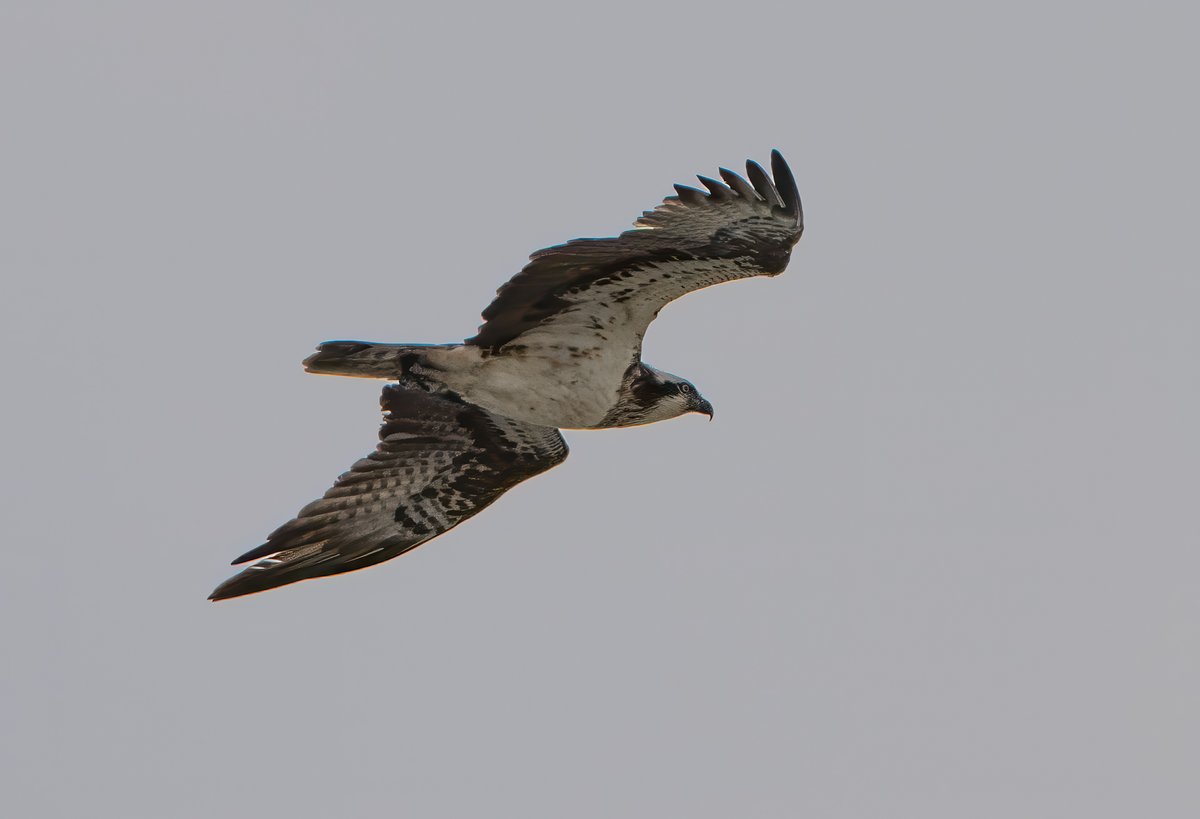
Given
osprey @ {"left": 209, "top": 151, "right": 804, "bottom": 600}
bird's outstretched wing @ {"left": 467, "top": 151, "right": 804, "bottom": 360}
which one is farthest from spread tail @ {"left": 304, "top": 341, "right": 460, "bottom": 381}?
bird's outstretched wing @ {"left": 467, "top": 151, "right": 804, "bottom": 360}

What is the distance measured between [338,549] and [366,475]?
501 millimetres

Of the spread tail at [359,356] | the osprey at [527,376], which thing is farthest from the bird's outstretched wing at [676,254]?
the spread tail at [359,356]

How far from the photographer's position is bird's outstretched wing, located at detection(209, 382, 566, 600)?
10.3 metres

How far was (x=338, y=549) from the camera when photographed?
Result: 10352mm

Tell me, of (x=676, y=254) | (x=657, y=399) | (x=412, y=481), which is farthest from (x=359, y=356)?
(x=676, y=254)

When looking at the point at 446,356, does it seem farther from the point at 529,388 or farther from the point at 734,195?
the point at 734,195

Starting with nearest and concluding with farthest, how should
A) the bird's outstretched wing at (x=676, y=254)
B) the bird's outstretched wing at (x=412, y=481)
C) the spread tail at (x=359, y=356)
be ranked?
the bird's outstretched wing at (x=676, y=254)
the spread tail at (x=359, y=356)
the bird's outstretched wing at (x=412, y=481)

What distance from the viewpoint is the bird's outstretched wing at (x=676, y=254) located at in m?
9.09

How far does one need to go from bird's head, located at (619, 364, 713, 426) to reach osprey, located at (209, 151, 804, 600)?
0.01 meters

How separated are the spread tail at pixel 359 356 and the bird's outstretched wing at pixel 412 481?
0.27 m

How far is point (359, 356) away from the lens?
1010cm

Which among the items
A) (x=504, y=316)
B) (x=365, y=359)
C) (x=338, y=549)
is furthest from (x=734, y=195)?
(x=338, y=549)

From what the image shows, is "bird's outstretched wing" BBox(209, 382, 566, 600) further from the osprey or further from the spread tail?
the spread tail

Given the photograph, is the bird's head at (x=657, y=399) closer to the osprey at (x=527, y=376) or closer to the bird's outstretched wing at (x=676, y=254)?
the osprey at (x=527, y=376)
